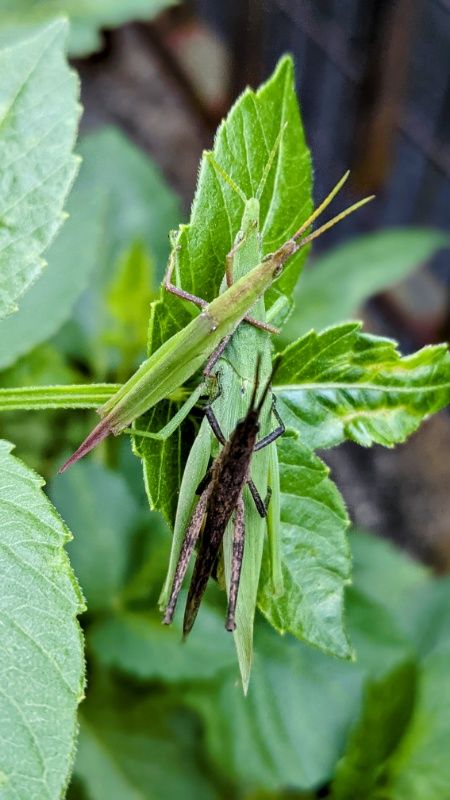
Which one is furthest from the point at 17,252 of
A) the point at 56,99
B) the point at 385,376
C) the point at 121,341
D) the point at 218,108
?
the point at 218,108

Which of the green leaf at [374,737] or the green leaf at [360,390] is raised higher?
the green leaf at [360,390]

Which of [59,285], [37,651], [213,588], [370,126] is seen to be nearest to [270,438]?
[37,651]

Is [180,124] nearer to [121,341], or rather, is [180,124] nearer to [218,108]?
[218,108]

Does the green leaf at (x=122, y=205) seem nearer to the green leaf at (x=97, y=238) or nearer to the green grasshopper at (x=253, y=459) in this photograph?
the green leaf at (x=97, y=238)

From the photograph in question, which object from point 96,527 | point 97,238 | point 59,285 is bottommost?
point 96,527

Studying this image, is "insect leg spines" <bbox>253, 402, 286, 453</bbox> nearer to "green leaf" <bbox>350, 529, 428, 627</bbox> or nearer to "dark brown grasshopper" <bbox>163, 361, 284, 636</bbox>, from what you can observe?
"dark brown grasshopper" <bbox>163, 361, 284, 636</bbox>

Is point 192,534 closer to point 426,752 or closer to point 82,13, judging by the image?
point 426,752

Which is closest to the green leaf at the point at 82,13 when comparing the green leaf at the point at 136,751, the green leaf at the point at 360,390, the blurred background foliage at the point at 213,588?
the blurred background foliage at the point at 213,588
